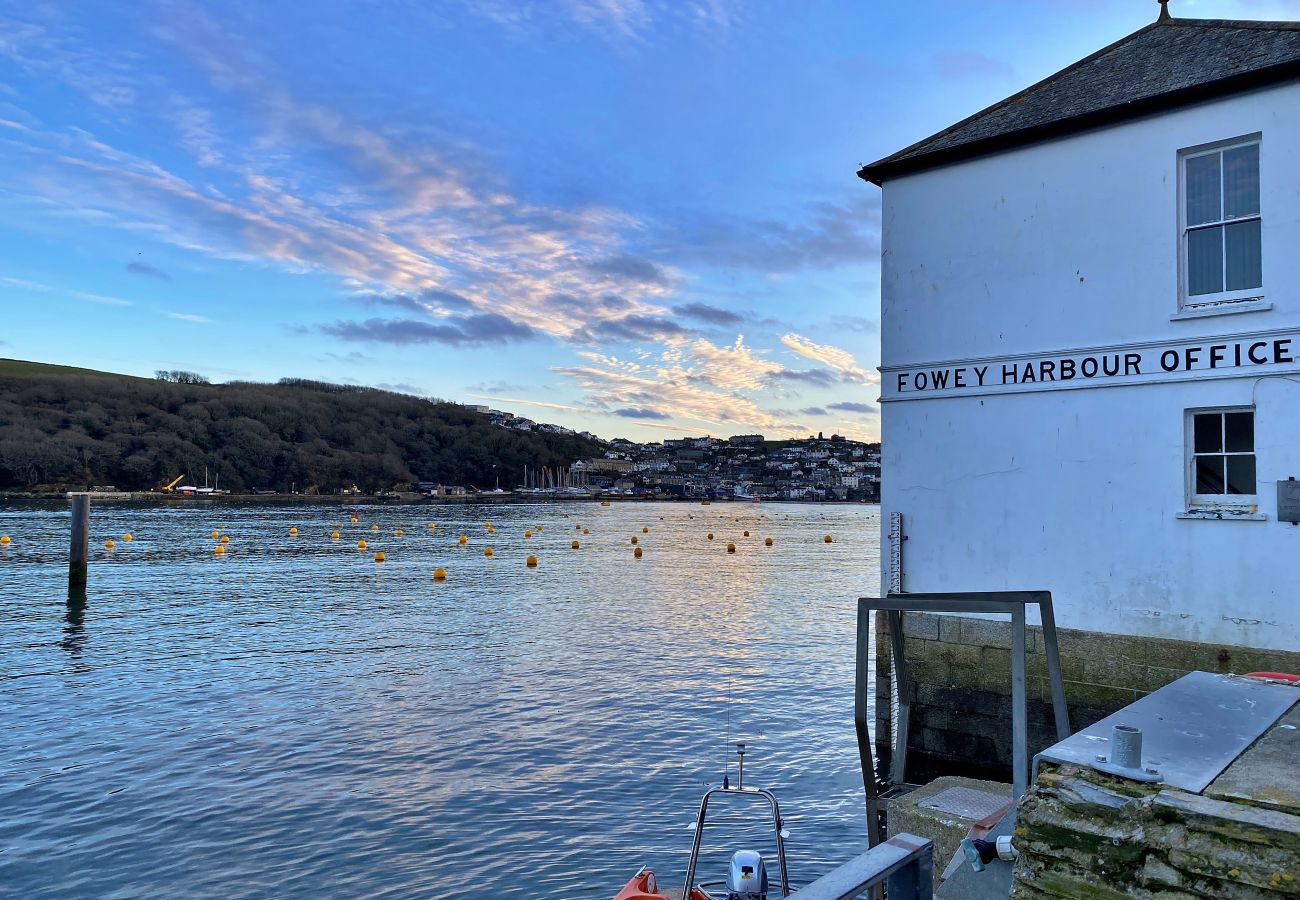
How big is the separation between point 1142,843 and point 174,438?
180061 millimetres

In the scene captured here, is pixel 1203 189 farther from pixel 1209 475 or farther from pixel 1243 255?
pixel 1209 475

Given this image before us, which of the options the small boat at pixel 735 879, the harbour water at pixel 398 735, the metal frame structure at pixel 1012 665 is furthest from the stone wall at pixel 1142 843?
the harbour water at pixel 398 735

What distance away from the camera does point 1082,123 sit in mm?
10961

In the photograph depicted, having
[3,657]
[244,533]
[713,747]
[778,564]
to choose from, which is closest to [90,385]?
[244,533]

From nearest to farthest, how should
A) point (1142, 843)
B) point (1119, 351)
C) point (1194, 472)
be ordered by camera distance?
point (1142, 843)
point (1194, 472)
point (1119, 351)

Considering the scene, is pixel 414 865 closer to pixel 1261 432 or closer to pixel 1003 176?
pixel 1261 432

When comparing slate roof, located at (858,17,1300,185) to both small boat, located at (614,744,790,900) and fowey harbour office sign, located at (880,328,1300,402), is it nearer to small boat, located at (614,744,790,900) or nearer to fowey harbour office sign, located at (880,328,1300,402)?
fowey harbour office sign, located at (880,328,1300,402)

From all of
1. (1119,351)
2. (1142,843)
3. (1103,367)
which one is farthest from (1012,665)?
(1142,843)

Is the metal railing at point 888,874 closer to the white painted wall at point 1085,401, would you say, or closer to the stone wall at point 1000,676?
the stone wall at point 1000,676

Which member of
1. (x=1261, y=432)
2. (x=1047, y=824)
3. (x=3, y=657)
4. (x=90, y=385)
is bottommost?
(x=3, y=657)

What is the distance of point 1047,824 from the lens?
12.4ft

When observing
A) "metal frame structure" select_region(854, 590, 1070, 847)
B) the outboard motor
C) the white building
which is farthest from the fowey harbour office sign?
the outboard motor

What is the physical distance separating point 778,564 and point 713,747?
38830 mm

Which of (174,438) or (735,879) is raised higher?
(174,438)
